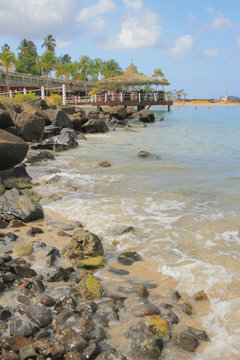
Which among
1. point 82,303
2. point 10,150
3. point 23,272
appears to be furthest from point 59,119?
point 82,303

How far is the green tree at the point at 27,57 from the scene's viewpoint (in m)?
72.3

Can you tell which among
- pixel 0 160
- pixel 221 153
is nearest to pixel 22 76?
pixel 221 153

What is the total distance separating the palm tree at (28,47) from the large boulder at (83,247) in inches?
3335

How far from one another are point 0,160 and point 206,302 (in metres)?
4.89

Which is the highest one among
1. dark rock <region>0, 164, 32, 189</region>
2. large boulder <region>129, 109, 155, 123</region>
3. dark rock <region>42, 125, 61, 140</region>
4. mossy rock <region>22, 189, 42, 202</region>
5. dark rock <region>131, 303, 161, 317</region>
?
large boulder <region>129, 109, 155, 123</region>

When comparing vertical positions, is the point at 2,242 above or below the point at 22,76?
below

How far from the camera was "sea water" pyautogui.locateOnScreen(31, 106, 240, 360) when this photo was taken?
3139mm

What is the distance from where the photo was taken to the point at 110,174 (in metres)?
8.62

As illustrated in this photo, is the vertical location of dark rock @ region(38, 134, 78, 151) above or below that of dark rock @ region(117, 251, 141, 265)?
above

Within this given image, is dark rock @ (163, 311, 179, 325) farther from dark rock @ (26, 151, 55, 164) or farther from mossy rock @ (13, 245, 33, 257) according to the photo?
dark rock @ (26, 151, 55, 164)

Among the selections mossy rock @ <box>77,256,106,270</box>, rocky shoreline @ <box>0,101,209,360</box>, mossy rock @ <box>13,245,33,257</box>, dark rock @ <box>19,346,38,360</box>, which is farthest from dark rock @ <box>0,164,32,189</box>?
dark rock @ <box>19,346,38,360</box>

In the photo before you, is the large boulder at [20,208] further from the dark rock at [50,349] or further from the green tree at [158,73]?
the green tree at [158,73]

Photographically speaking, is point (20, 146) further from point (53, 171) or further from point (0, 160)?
point (53, 171)

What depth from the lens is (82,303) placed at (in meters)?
2.83
